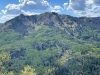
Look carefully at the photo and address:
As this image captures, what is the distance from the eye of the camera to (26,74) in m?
133

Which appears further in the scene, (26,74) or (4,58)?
(4,58)

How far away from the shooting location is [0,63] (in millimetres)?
150000

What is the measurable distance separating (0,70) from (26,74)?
25019mm

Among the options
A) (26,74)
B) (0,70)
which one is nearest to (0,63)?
(0,70)

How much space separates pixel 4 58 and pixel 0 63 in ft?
27.8

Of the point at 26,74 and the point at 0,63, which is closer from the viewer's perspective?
the point at 26,74

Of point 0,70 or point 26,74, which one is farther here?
point 0,70

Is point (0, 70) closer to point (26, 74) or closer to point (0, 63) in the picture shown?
point (0, 63)

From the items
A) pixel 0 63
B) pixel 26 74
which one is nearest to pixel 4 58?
pixel 0 63

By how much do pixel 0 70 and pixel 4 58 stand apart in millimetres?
11095

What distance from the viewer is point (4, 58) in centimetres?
15800

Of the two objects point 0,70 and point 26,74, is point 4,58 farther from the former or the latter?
point 26,74

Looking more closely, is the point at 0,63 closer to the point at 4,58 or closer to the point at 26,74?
the point at 4,58

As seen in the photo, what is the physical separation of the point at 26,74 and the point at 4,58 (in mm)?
31373
